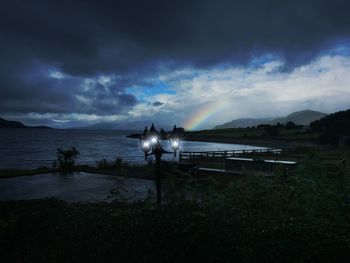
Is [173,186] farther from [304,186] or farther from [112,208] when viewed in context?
[304,186]

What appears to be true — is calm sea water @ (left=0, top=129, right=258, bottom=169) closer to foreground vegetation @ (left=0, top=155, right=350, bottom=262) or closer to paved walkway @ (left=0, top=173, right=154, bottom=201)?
paved walkway @ (left=0, top=173, right=154, bottom=201)

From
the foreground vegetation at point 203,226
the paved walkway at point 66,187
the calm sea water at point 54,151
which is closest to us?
the foreground vegetation at point 203,226

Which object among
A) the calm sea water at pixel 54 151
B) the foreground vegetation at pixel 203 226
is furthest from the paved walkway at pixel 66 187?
the calm sea water at pixel 54 151

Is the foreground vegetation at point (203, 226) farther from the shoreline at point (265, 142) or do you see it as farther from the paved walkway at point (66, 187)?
the shoreline at point (265, 142)

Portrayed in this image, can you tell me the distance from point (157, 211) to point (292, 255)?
1.94m

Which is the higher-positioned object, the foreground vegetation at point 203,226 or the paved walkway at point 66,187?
the foreground vegetation at point 203,226

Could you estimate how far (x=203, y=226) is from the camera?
3.70 meters

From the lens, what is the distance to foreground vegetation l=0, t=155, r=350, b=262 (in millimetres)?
3314

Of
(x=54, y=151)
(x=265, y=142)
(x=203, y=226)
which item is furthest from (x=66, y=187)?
(x=265, y=142)

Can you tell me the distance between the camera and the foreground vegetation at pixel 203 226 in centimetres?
331

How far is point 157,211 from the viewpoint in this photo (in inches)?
166

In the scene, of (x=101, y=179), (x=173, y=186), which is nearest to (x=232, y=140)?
(x=101, y=179)

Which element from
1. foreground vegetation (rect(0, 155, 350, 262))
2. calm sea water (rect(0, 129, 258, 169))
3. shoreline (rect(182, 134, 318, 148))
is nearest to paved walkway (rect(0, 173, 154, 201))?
foreground vegetation (rect(0, 155, 350, 262))

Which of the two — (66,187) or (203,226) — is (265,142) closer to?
(66,187)
